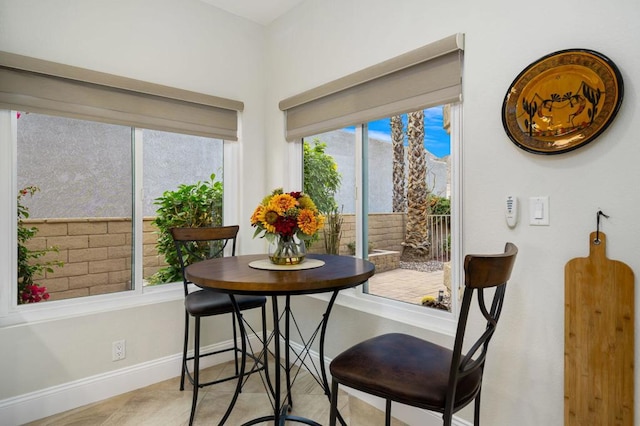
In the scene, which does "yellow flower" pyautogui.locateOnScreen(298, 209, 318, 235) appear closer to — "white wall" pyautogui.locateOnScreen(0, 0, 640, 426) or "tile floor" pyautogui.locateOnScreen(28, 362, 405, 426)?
"white wall" pyautogui.locateOnScreen(0, 0, 640, 426)

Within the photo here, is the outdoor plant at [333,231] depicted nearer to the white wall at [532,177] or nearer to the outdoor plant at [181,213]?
the outdoor plant at [181,213]

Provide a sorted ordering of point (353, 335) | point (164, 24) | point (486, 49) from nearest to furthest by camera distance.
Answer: point (486, 49)
point (353, 335)
point (164, 24)

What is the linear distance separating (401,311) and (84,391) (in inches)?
79.2

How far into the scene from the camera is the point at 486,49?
1667 mm

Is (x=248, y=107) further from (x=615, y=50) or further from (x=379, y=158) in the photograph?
(x=615, y=50)

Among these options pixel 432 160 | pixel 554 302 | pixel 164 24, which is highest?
pixel 164 24

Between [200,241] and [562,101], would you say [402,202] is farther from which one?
[200,241]

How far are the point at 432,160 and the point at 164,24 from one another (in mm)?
2103

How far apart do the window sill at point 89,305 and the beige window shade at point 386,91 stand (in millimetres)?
1529

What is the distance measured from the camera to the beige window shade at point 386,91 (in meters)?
1.79

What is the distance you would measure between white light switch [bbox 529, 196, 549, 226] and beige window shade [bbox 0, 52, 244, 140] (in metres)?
2.20

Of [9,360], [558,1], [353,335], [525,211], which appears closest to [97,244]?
[9,360]

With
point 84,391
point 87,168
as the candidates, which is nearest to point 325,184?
point 87,168

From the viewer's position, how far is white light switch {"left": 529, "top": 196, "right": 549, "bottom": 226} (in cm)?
149
